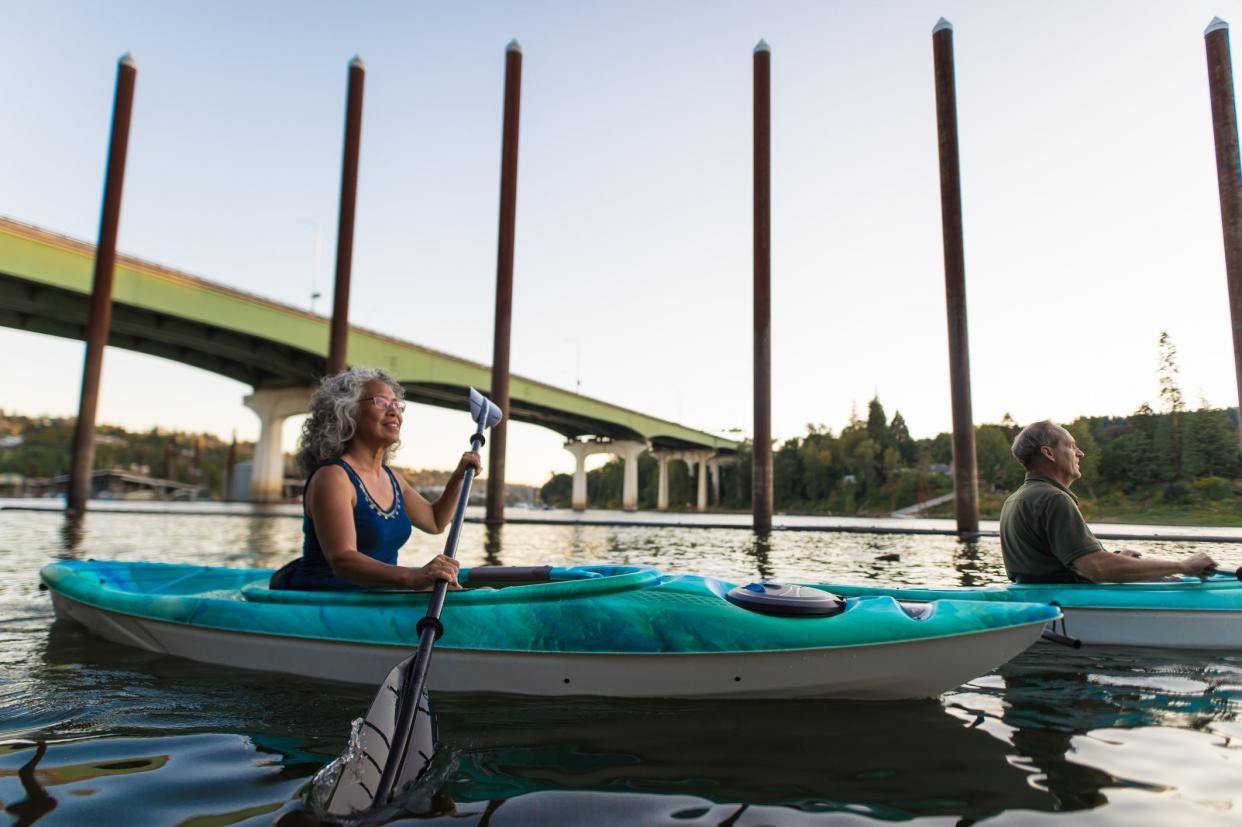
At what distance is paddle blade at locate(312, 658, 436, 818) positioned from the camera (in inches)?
77.6

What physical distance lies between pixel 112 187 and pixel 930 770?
923 inches

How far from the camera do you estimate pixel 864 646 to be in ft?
9.13

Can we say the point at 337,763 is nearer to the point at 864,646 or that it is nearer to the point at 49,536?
the point at 864,646

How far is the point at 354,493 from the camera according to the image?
3225 millimetres

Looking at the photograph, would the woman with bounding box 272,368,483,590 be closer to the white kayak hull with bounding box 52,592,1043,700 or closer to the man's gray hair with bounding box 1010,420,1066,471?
the white kayak hull with bounding box 52,592,1043,700

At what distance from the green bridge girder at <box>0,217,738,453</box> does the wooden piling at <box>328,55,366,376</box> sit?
5.39m

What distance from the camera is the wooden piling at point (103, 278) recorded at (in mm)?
18575

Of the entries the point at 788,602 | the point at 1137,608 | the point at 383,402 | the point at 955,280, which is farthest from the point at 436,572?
the point at 955,280

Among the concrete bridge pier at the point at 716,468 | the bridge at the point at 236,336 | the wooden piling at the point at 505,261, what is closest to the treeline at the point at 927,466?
the concrete bridge pier at the point at 716,468

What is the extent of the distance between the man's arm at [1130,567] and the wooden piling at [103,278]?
21969 millimetres

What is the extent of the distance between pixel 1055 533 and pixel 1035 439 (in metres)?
0.54

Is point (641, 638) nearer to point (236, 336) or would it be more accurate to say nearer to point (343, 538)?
point (343, 538)

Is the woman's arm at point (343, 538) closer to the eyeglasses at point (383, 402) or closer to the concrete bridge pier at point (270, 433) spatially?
the eyeglasses at point (383, 402)

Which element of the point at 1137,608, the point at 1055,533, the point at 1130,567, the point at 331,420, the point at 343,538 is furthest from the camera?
the point at 1137,608
